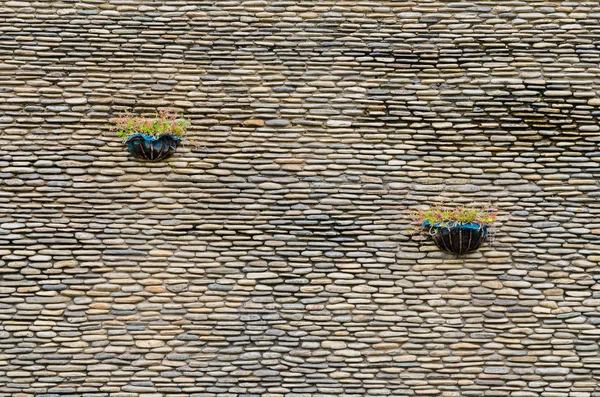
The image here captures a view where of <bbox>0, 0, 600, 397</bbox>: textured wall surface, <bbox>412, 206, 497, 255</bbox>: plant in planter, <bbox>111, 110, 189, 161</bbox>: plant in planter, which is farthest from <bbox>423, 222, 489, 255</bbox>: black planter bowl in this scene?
<bbox>111, 110, 189, 161</bbox>: plant in planter

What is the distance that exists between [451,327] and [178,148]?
3.23 metres

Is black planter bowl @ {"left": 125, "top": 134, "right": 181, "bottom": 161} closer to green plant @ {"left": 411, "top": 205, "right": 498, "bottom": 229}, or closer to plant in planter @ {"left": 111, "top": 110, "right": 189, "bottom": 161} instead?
plant in planter @ {"left": 111, "top": 110, "right": 189, "bottom": 161}

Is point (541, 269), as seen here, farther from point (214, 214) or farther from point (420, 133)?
point (214, 214)

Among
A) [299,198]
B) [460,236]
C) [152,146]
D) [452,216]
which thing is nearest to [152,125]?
[152,146]

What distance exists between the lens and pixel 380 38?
22.5 feet

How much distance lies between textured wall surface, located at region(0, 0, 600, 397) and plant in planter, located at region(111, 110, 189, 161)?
13cm

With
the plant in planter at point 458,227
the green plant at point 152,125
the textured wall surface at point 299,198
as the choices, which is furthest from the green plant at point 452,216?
the green plant at point 152,125

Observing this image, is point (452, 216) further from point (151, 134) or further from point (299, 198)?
point (151, 134)

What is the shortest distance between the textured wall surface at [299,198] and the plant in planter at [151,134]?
0.13 m

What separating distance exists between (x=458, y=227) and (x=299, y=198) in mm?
1581

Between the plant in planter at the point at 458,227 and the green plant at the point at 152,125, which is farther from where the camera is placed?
the green plant at the point at 152,125

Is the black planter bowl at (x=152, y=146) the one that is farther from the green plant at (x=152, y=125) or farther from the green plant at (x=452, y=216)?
the green plant at (x=452, y=216)

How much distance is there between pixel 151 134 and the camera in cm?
648

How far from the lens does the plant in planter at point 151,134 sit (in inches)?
254
